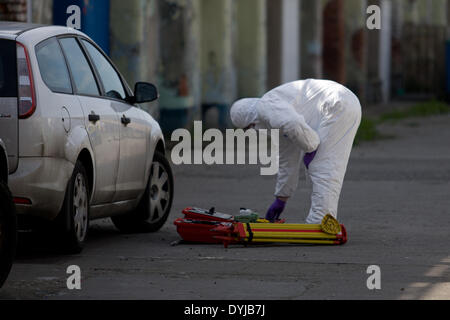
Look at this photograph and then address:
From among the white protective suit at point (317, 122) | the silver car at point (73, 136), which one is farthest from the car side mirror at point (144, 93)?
the white protective suit at point (317, 122)

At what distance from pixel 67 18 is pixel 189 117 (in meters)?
6.16

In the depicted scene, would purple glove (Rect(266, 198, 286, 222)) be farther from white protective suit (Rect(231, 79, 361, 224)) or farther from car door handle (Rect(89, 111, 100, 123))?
car door handle (Rect(89, 111, 100, 123))

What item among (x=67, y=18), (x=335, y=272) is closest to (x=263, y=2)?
(x=67, y=18)

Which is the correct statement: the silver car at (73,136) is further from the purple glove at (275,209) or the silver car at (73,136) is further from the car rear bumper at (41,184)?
the purple glove at (275,209)

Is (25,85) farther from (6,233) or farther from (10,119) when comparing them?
(6,233)

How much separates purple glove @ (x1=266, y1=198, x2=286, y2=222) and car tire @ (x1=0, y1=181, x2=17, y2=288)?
3.36 metres

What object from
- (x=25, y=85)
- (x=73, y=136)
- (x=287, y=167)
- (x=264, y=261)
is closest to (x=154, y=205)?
(x=287, y=167)

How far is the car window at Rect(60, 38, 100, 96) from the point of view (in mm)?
8438

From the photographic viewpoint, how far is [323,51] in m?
33.4

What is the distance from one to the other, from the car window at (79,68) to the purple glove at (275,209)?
1.72 m

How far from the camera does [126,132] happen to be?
903 cm

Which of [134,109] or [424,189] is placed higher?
→ [134,109]

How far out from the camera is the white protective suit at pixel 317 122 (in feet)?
28.8
